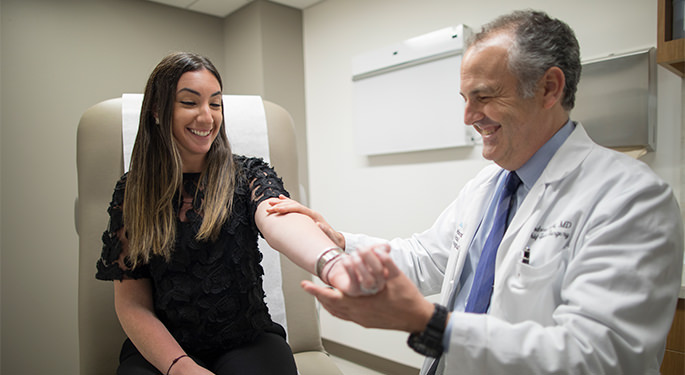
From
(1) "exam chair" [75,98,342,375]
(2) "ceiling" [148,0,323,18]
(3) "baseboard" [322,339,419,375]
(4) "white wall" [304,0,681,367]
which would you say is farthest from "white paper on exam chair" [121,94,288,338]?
(2) "ceiling" [148,0,323,18]

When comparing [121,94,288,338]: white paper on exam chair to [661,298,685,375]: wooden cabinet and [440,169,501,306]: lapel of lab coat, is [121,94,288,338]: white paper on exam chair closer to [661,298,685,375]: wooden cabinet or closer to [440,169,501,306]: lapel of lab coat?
[440,169,501,306]: lapel of lab coat

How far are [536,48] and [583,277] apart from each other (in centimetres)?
52

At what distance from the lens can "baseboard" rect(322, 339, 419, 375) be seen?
2617 millimetres

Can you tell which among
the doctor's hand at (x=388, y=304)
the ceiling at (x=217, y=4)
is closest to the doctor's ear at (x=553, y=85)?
the doctor's hand at (x=388, y=304)

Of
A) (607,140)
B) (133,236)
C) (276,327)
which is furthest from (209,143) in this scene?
(607,140)

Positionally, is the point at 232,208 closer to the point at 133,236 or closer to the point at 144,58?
the point at 133,236

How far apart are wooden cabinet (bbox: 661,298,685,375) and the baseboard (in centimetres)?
131

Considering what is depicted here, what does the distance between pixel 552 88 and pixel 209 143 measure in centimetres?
89

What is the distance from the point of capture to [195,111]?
1219 mm

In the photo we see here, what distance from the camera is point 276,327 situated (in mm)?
1266

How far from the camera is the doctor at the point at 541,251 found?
2.60 ft

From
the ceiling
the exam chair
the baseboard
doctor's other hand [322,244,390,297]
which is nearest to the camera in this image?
doctor's other hand [322,244,390,297]

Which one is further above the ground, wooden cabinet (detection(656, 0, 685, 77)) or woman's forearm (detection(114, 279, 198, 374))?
wooden cabinet (detection(656, 0, 685, 77))

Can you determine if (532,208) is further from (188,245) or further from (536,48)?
(188,245)
